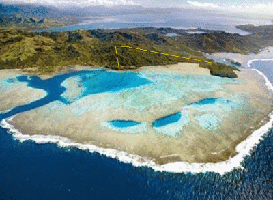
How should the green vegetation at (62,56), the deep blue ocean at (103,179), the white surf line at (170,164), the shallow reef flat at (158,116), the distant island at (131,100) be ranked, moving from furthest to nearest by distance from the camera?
the green vegetation at (62,56) < the distant island at (131,100) < the shallow reef flat at (158,116) < the white surf line at (170,164) < the deep blue ocean at (103,179)

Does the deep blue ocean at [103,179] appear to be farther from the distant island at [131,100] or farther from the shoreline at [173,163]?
the distant island at [131,100]

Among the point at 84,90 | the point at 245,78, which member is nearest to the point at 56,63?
the point at 84,90

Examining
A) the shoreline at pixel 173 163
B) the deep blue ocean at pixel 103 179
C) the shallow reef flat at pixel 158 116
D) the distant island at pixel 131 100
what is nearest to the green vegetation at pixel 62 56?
the distant island at pixel 131 100

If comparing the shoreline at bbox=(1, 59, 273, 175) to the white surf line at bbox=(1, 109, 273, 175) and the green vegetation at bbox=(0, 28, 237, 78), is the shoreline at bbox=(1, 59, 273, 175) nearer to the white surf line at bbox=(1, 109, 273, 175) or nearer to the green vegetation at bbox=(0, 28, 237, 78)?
the white surf line at bbox=(1, 109, 273, 175)

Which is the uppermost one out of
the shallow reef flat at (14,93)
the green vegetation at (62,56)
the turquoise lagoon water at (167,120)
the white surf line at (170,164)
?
the green vegetation at (62,56)

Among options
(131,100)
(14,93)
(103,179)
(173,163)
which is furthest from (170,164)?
(14,93)

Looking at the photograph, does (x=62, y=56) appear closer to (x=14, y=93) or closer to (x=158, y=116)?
(x=14, y=93)

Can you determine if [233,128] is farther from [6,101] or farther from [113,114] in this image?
[6,101]

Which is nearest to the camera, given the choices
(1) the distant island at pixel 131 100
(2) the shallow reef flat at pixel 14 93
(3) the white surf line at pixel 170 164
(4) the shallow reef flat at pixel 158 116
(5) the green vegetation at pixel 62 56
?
(3) the white surf line at pixel 170 164

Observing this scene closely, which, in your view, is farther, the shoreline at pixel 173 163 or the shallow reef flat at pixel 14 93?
the shallow reef flat at pixel 14 93
